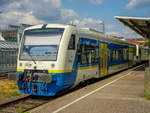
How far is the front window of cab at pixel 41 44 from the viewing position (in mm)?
9008

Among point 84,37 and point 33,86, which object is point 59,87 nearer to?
point 33,86

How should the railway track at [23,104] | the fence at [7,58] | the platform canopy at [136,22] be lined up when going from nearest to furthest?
the railway track at [23,104]
the platform canopy at [136,22]
the fence at [7,58]

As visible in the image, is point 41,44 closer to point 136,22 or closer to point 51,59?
point 51,59

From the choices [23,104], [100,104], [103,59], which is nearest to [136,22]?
[103,59]

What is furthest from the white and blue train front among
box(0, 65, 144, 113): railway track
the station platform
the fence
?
the fence

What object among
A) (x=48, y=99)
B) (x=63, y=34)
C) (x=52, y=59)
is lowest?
(x=48, y=99)

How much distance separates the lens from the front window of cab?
29.6 feet

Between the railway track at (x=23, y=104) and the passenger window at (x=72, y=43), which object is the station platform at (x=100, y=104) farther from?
the passenger window at (x=72, y=43)

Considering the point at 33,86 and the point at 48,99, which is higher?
the point at 33,86

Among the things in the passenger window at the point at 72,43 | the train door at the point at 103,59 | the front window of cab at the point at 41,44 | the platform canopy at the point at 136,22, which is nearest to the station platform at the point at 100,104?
the front window of cab at the point at 41,44

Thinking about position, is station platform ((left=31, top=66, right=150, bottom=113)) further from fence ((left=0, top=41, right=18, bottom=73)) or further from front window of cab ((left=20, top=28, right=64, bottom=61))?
fence ((left=0, top=41, right=18, bottom=73))

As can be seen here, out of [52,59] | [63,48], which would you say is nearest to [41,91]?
[52,59]

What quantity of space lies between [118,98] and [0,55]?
12323mm

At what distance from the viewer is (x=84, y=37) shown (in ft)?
35.9
